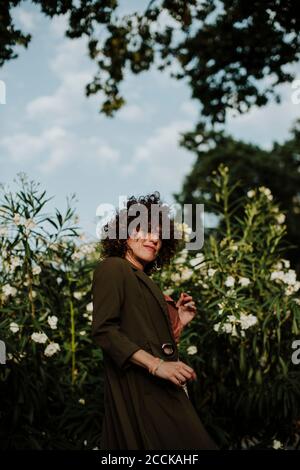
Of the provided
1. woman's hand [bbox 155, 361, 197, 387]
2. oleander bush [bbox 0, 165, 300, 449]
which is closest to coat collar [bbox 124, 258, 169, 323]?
woman's hand [bbox 155, 361, 197, 387]

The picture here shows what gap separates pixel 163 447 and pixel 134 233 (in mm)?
929

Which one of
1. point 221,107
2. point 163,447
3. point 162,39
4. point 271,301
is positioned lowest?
point 163,447

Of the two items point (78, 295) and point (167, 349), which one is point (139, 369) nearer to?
point (167, 349)

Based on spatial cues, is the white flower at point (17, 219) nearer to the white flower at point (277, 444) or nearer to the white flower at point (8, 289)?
the white flower at point (8, 289)

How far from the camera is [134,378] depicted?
2.18 meters

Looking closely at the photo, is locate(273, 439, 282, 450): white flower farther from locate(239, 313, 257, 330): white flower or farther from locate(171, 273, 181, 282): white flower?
locate(171, 273, 181, 282): white flower

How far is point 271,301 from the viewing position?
14.9ft

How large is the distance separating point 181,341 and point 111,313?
8.09ft

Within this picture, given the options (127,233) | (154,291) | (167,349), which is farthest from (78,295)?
(167,349)

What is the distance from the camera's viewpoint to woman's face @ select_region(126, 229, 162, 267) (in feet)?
8.45

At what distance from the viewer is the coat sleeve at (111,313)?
2.12 m

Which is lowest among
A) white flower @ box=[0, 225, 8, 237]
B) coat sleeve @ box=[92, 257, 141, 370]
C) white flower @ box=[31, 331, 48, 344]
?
white flower @ box=[31, 331, 48, 344]
